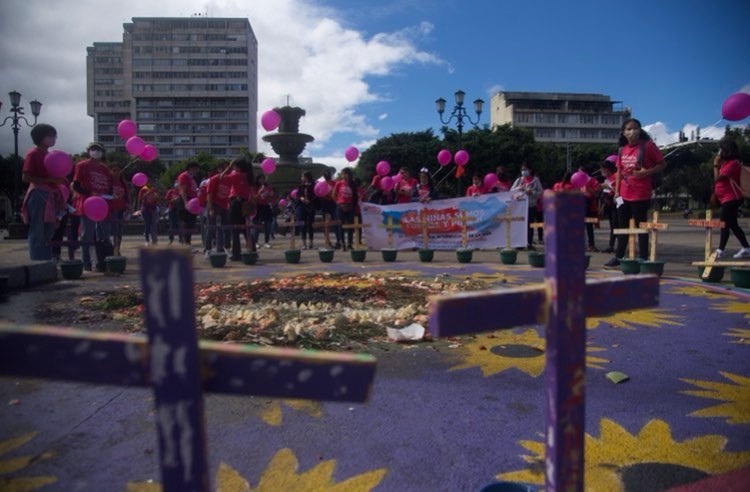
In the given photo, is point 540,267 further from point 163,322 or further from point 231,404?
point 163,322

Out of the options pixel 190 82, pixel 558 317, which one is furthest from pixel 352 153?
pixel 190 82

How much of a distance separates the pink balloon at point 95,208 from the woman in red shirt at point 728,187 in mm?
8746

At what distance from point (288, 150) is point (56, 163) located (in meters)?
14.4

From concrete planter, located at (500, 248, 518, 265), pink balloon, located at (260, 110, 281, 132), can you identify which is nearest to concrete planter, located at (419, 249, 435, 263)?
concrete planter, located at (500, 248, 518, 265)

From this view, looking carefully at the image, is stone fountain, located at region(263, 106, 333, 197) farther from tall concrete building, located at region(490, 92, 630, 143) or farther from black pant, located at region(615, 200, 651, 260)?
tall concrete building, located at region(490, 92, 630, 143)

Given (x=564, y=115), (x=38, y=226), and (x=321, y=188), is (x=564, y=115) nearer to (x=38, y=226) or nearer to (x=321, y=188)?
(x=321, y=188)

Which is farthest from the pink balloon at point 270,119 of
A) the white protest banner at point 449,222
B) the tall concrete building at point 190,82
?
the tall concrete building at point 190,82

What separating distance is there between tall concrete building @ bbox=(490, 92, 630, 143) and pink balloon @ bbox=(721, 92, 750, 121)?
87.7m

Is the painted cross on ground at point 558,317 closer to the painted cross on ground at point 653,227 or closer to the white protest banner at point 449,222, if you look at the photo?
the painted cross on ground at point 653,227

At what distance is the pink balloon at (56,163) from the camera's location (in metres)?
6.40

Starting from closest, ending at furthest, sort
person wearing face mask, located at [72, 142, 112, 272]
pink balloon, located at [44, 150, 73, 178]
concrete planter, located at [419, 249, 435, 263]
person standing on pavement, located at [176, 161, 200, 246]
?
1. pink balloon, located at [44, 150, 73, 178]
2. person wearing face mask, located at [72, 142, 112, 272]
3. concrete planter, located at [419, 249, 435, 263]
4. person standing on pavement, located at [176, 161, 200, 246]

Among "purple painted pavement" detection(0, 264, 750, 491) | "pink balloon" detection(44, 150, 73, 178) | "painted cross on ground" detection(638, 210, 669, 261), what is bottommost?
"purple painted pavement" detection(0, 264, 750, 491)

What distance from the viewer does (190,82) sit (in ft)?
360

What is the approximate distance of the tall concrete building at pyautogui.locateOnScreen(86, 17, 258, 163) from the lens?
4277 inches
